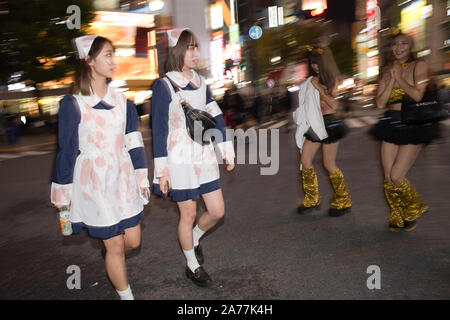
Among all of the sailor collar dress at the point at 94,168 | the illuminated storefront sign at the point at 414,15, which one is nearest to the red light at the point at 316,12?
the illuminated storefront sign at the point at 414,15

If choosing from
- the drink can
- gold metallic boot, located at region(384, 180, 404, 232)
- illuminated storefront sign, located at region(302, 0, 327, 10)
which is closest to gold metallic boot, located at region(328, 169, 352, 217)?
gold metallic boot, located at region(384, 180, 404, 232)

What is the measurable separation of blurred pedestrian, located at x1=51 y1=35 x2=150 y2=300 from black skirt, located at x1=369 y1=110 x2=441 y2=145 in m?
2.54

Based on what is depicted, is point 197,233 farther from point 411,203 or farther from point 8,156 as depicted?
point 8,156

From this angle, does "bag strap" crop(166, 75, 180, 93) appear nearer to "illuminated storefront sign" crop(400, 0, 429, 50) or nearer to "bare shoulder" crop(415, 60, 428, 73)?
"bare shoulder" crop(415, 60, 428, 73)

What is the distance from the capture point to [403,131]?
3.78 metres

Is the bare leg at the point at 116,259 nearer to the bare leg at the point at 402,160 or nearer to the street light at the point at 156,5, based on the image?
the bare leg at the point at 402,160

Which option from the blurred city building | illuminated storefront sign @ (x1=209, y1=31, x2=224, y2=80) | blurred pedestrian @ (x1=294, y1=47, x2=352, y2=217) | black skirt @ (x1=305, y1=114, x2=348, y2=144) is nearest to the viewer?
blurred pedestrian @ (x1=294, y1=47, x2=352, y2=217)

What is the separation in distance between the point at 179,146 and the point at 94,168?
0.69 m

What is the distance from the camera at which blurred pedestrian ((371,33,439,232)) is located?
368 centimetres

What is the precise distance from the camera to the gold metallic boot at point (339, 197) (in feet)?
15.5

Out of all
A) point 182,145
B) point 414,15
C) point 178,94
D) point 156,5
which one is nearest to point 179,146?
point 182,145
